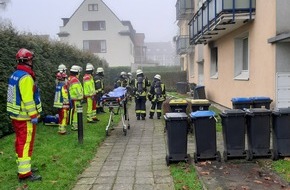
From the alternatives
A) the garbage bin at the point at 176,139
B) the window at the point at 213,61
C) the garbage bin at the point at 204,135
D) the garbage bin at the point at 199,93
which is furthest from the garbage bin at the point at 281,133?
the window at the point at 213,61

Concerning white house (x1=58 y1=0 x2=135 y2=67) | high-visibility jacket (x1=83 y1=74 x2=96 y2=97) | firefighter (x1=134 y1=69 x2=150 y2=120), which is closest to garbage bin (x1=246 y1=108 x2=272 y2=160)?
high-visibility jacket (x1=83 y1=74 x2=96 y2=97)

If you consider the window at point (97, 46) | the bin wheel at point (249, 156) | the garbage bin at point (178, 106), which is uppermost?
the window at point (97, 46)

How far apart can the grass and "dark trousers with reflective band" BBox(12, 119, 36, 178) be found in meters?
0.22

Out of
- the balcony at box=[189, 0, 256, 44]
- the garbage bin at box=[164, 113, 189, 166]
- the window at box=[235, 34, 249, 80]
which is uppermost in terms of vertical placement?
the balcony at box=[189, 0, 256, 44]

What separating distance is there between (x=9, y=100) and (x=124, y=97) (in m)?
4.90

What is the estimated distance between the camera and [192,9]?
28.7m

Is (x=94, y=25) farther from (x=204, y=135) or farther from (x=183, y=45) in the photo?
(x=204, y=135)

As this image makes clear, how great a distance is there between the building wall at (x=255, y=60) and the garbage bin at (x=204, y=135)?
4.84m

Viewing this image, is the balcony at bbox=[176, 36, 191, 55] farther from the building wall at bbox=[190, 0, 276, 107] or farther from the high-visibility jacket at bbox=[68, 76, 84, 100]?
the high-visibility jacket at bbox=[68, 76, 84, 100]

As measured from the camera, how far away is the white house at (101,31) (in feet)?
159

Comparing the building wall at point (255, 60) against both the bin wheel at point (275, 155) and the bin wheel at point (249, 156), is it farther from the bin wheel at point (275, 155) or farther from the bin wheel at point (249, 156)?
the bin wheel at point (249, 156)

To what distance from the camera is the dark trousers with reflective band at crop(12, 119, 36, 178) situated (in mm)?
5562

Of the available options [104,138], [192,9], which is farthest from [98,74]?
[192,9]

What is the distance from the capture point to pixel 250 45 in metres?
12.9
